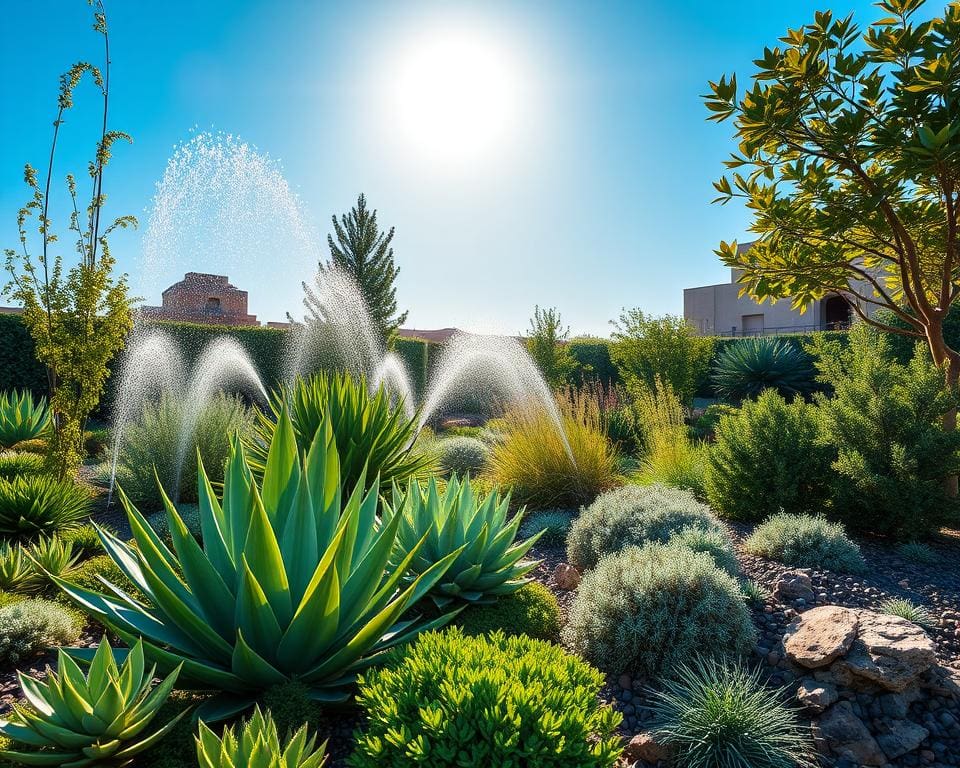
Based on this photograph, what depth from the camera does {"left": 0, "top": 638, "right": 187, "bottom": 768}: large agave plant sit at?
→ 1.79m

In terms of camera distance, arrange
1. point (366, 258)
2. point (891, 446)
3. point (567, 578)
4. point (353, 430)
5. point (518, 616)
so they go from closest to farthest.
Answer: point (518, 616), point (567, 578), point (891, 446), point (353, 430), point (366, 258)

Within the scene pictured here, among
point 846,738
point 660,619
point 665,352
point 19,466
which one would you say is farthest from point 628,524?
point 665,352

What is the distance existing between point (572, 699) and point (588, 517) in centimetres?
277

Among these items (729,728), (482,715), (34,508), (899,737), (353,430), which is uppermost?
(353,430)

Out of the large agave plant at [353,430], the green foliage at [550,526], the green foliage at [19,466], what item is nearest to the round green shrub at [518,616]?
the green foliage at [550,526]

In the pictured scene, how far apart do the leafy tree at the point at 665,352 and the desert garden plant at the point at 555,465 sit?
8390 millimetres

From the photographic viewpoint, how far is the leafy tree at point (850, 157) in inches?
160

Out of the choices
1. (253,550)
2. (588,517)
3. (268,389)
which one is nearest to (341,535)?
(253,550)

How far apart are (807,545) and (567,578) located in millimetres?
1754

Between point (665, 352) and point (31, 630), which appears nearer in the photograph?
point (31, 630)

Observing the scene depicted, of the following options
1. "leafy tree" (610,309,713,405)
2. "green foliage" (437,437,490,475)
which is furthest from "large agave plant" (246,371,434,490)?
"leafy tree" (610,309,713,405)

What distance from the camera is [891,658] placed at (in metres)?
2.63

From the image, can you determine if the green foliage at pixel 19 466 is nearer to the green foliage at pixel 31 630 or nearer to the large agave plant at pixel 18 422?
the large agave plant at pixel 18 422

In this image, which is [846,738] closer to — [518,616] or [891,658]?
[891,658]
